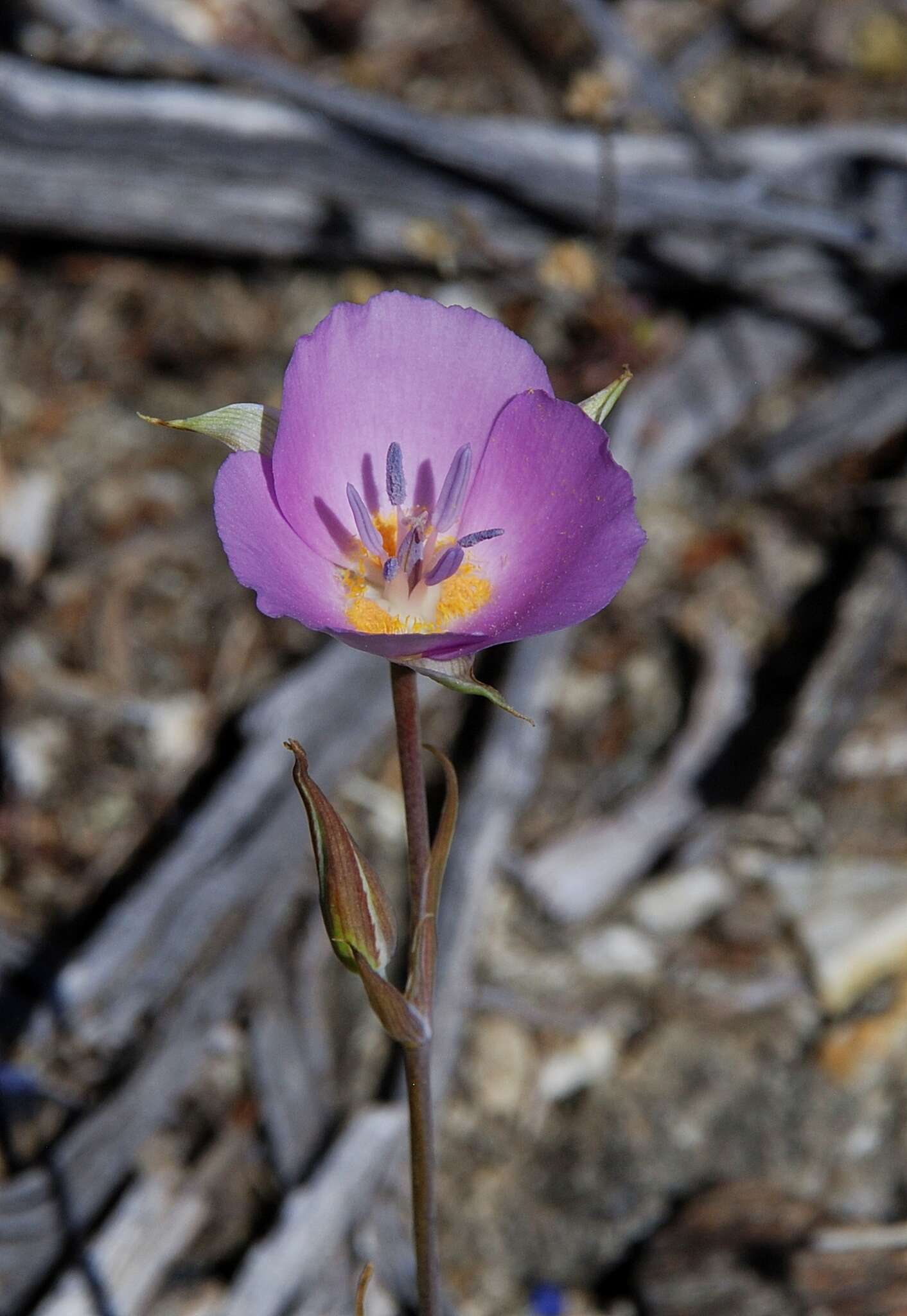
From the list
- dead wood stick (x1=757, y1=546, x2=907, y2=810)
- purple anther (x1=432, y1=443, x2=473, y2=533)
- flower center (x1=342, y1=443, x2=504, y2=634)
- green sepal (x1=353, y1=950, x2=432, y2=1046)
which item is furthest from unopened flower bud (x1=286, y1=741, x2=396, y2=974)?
dead wood stick (x1=757, y1=546, x2=907, y2=810)

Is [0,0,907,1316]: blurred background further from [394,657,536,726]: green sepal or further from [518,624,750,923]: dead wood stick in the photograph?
[394,657,536,726]: green sepal

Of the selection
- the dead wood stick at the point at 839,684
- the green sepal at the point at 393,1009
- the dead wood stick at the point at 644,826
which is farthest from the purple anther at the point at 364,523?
the dead wood stick at the point at 839,684

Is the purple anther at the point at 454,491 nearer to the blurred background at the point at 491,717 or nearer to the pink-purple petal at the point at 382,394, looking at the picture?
the pink-purple petal at the point at 382,394

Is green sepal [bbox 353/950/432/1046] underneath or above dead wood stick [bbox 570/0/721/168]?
underneath

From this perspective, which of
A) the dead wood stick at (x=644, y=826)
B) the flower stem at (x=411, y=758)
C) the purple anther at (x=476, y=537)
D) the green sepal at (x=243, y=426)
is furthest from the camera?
the dead wood stick at (x=644, y=826)

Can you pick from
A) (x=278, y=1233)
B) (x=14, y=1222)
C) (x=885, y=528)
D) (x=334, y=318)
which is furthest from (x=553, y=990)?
(x=334, y=318)

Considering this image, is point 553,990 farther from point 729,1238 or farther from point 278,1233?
point 278,1233

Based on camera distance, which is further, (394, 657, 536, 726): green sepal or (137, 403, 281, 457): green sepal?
(137, 403, 281, 457): green sepal
